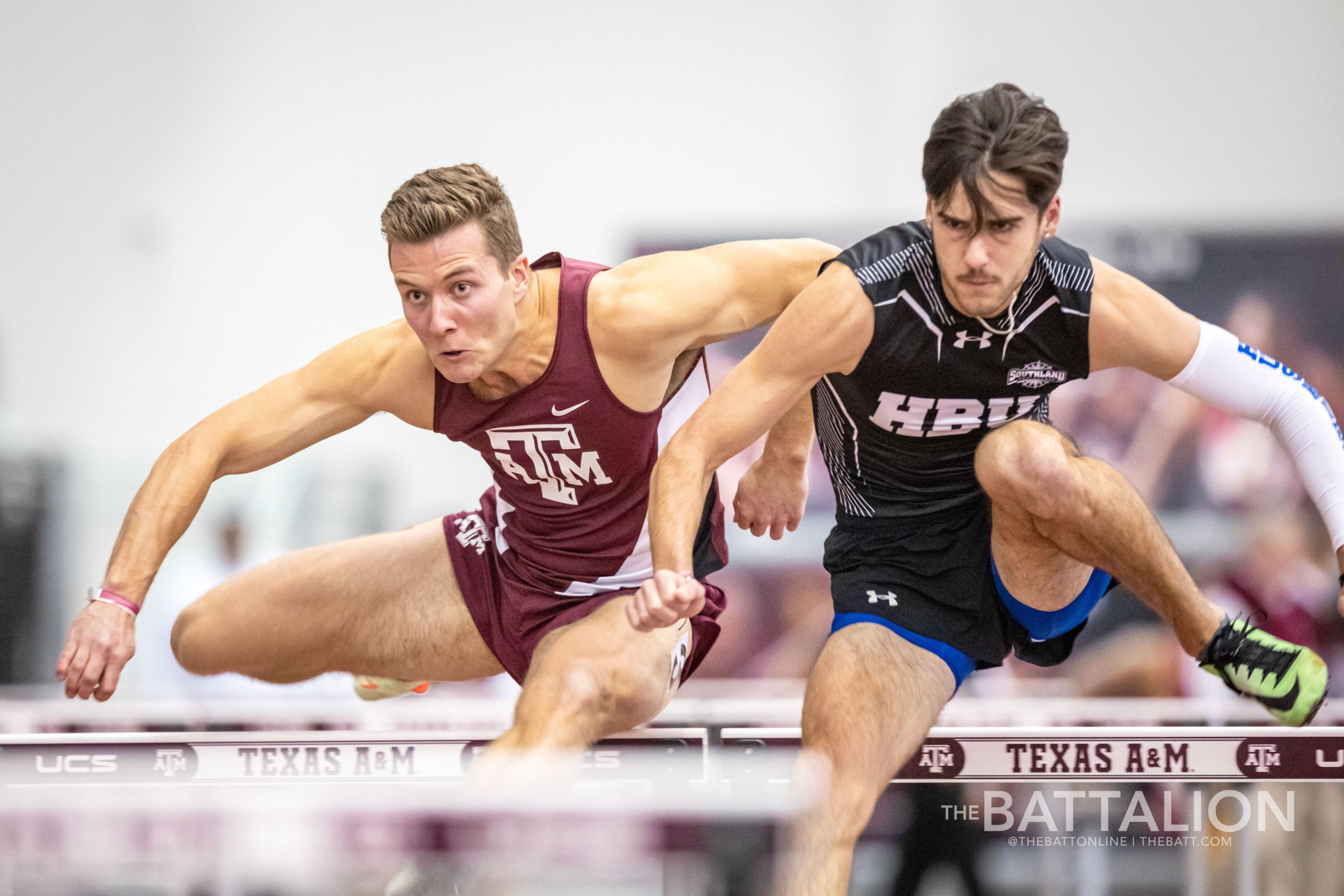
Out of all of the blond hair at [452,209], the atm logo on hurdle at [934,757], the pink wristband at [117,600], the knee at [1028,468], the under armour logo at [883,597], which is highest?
the blond hair at [452,209]

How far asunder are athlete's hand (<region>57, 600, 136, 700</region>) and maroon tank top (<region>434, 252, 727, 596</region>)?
672mm

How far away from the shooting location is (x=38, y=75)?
244 inches

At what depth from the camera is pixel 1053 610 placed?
7.72 feet

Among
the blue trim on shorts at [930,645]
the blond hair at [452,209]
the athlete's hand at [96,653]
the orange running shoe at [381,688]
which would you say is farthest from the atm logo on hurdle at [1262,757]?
the athlete's hand at [96,653]

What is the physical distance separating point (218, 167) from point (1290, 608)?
522 cm

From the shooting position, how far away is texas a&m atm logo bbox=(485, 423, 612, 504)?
2311 millimetres

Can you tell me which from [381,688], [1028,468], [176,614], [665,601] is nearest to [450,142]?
[176,614]

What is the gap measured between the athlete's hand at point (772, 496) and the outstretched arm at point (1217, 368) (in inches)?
24.6

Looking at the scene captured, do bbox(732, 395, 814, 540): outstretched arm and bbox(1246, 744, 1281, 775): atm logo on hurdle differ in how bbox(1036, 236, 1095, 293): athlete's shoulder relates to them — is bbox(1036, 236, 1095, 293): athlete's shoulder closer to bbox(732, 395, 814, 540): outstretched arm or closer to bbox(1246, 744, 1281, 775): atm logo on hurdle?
bbox(732, 395, 814, 540): outstretched arm

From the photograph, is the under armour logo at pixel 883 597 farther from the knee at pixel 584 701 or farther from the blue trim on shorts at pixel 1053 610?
the knee at pixel 584 701

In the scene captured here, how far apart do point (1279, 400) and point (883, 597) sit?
778 mm

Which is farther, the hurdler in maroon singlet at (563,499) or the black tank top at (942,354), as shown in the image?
the hurdler in maroon singlet at (563,499)

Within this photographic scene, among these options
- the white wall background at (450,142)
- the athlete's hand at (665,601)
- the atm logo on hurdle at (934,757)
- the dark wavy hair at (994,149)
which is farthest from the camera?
the white wall background at (450,142)

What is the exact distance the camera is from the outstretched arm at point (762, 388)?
200 cm
